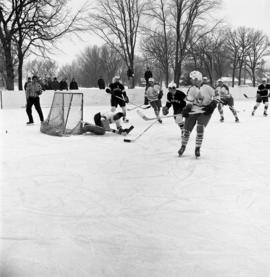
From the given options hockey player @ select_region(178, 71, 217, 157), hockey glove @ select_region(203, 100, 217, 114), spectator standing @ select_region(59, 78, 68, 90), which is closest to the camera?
hockey glove @ select_region(203, 100, 217, 114)

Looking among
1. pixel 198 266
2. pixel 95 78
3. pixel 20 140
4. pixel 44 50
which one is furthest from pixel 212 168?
pixel 95 78

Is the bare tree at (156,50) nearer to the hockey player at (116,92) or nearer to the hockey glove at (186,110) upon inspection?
the hockey player at (116,92)

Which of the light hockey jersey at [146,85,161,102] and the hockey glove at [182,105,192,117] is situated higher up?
the light hockey jersey at [146,85,161,102]

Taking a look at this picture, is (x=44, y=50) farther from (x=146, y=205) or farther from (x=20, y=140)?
(x=146, y=205)

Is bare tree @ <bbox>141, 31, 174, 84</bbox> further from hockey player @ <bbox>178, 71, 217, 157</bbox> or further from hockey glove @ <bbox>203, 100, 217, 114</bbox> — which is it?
hockey glove @ <bbox>203, 100, 217, 114</bbox>

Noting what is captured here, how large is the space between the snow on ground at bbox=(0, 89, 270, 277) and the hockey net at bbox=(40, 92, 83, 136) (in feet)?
5.51

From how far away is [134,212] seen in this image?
12.5 feet

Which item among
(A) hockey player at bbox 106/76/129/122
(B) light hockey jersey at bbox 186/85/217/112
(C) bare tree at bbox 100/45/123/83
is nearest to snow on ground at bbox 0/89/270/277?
(B) light hockey jersey at bbox 186/85/217/112

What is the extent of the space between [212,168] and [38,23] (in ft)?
57.3

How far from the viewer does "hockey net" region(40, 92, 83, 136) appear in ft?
29.6

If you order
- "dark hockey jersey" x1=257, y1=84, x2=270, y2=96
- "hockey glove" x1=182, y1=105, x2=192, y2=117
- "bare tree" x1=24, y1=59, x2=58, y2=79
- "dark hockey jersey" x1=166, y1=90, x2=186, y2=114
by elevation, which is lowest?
"hockey glove" x1=182, y1=105, x2=192, y2=117

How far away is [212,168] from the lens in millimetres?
5730

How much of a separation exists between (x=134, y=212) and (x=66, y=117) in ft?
18.3

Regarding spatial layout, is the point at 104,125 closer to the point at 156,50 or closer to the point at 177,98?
the point at 177,98
